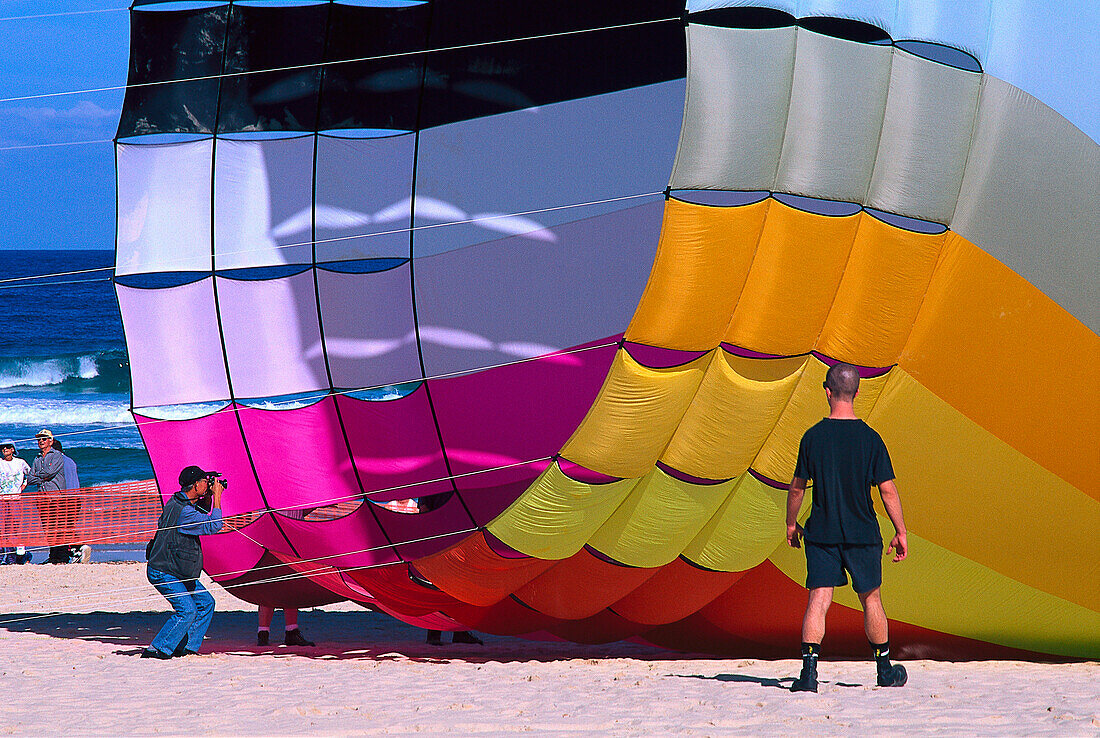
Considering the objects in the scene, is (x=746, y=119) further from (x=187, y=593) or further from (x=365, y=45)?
(x=187, y=593)

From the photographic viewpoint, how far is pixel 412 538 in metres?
5.38

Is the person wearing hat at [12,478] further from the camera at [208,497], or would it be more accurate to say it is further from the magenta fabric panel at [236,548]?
the camera at [208,497]

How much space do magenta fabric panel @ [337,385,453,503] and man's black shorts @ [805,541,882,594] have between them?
5.72 ft

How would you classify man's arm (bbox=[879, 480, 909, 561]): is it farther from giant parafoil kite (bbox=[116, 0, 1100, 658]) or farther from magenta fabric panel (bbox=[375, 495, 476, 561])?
magenta fabric panel (bbox=[375, 495, 476, 561])

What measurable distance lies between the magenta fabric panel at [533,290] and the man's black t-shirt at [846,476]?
1.06m

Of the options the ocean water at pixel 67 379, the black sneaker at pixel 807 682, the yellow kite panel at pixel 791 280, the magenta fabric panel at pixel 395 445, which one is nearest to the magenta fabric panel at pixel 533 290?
the magenta fabric panel at pixel 395 445

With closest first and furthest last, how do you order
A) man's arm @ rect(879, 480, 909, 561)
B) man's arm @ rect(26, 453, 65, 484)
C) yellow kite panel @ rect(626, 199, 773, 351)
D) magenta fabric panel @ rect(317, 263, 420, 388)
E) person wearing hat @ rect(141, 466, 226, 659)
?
man's arm @ rect(879, 480, 909, 561) < yellow kite panel @ rect(626, 199, 773, 351) < magenta fabric panel @ rect(317, 263, 420, 388) < person wearing hat @ rect(141, 466, 226, 659) < man's arm @ rect(26, 453, 65, 484)

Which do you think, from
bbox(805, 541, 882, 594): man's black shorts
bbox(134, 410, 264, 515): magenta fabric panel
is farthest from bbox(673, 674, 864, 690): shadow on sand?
bbox(134, 410, 264, 515): magenta fabric panel

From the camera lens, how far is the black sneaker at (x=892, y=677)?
4.52 metres

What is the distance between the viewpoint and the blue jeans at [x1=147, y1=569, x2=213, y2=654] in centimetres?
586

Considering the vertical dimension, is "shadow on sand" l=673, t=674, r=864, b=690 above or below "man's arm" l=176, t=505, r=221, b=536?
below

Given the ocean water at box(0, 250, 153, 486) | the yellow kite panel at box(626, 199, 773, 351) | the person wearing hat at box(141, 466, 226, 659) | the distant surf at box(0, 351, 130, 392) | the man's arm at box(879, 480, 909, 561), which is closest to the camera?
the man's arm at box(879, 480, 909, 561)

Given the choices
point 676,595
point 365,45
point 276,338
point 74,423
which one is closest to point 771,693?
point 676,595

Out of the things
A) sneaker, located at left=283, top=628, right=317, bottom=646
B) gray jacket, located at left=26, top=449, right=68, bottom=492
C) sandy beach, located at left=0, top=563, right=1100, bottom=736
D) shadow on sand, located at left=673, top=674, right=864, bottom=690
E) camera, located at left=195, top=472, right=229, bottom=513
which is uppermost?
gray jacket, located at left=26, top=449, right=68, bottom=492
